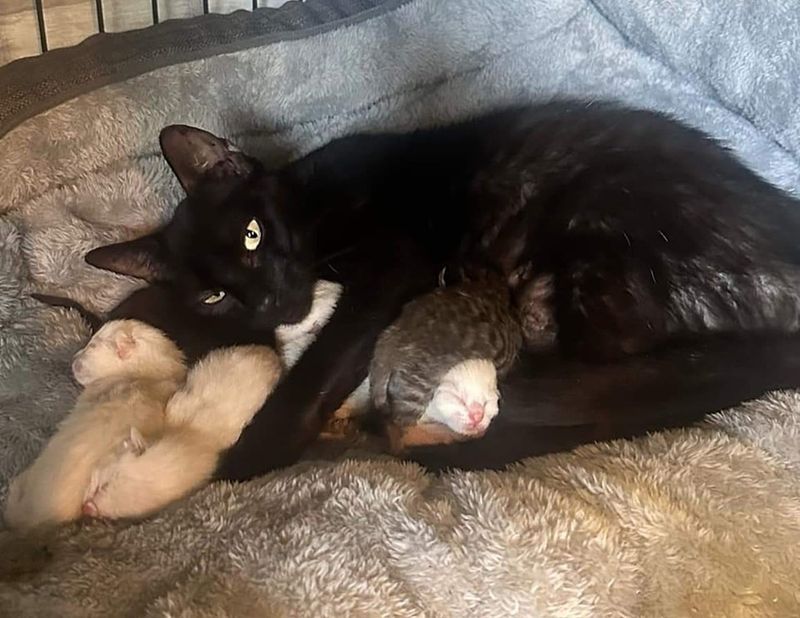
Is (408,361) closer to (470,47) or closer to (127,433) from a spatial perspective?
(127,433)

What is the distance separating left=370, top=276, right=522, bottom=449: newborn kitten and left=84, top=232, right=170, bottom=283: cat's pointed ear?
33 centimetres

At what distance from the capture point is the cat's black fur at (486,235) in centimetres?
129

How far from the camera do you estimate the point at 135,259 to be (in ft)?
4.45

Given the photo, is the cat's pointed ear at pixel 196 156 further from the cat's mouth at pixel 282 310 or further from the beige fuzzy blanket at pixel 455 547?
the beige fuzzy blanket at pixel 455 547

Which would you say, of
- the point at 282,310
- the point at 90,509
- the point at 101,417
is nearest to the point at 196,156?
the point at 282,310

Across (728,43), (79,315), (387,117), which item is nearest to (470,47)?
(387,117)

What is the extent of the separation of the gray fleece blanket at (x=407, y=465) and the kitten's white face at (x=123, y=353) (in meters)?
0.06

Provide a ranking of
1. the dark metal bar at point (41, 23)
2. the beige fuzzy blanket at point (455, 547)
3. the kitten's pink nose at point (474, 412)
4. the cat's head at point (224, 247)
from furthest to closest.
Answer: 1. the dark metal bar at point (41, 23)
2. the cat's head at point (224, 247)
3. the kitten's pink nose at point (474, 412)
4. the beige fuzzy blanket at point (455, 547)

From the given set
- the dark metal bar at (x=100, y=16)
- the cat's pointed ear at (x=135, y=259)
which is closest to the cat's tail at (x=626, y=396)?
the cat's pointed ear at (x=135, y=259)

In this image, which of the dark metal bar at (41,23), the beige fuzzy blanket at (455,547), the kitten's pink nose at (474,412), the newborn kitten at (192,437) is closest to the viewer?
the beige fuzzy blanket at (455,547)

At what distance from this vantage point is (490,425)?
1.26m

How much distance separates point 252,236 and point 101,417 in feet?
1.04

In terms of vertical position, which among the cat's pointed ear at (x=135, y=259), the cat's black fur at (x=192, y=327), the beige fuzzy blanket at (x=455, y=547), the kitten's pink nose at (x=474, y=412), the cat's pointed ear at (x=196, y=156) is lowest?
the beige fuzzy blanket at (x=455, y=547)

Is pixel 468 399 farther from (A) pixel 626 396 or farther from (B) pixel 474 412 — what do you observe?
(A) pixel 626 396
